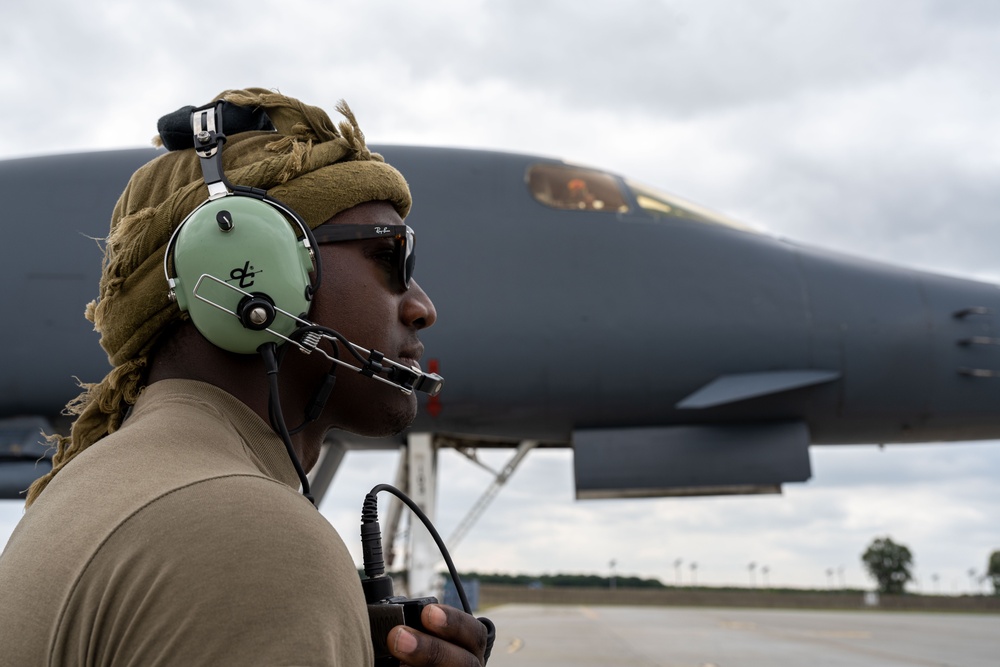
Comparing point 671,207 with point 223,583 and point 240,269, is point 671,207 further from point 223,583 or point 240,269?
point 223,583

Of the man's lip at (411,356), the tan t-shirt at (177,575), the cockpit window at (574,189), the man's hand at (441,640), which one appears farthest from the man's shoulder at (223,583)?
the cockpit window at (574,189)

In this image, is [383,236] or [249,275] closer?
[249,275]

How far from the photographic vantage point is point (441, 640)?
1.21m

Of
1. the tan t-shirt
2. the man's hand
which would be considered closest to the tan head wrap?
the tan t-shirt

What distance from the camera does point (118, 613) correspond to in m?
1.01

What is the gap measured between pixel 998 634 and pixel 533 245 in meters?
14.8

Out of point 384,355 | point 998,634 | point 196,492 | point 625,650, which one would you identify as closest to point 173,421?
point 196,492

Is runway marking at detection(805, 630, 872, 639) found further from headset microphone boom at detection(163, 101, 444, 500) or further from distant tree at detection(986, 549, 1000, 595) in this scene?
distant tree at detection(986, 549, 1000, 595)

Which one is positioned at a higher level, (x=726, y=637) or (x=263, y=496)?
(x=263, y=496)

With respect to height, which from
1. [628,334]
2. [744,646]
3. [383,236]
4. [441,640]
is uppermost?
[628,334]

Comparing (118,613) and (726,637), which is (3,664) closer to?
(118,613)

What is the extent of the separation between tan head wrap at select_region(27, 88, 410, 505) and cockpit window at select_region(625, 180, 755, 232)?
212 inches

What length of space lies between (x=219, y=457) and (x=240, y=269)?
1.53ft

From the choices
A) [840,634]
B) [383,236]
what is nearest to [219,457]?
[383,236]
